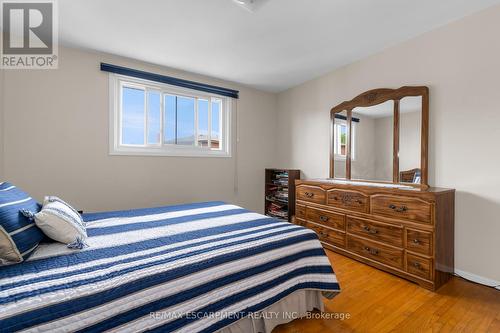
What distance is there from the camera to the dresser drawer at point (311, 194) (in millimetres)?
2832

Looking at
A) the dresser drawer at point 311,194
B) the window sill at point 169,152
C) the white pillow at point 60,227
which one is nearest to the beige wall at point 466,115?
the dresser drawer at point 311,194

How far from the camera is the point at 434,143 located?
2297 mm

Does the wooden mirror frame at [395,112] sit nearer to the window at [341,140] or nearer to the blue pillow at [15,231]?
the window at [341,140]

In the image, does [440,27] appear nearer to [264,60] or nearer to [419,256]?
[264,60]

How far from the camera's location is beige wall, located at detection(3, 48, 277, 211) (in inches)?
93.5

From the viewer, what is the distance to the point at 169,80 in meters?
3.12

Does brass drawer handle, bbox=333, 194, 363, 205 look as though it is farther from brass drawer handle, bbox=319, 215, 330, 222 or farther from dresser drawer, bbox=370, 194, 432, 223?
brass drawer handle, bbox=319, 215, 330, 222

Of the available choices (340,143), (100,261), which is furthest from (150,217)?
(340,143)

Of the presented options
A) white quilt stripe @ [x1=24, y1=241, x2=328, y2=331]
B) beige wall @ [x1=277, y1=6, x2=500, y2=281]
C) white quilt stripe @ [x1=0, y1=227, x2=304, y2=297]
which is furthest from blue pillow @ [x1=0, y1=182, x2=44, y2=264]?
beige wall @ [x1=277, y1=6, x2=500, y2=281]

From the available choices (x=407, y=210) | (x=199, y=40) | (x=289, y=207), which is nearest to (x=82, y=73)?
(x=199, y=40)

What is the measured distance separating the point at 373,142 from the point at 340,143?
0.46 m

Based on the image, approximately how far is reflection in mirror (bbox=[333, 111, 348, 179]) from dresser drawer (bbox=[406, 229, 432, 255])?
1.20 meters

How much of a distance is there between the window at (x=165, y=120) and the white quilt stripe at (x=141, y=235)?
164cm

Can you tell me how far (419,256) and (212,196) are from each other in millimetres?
2684
